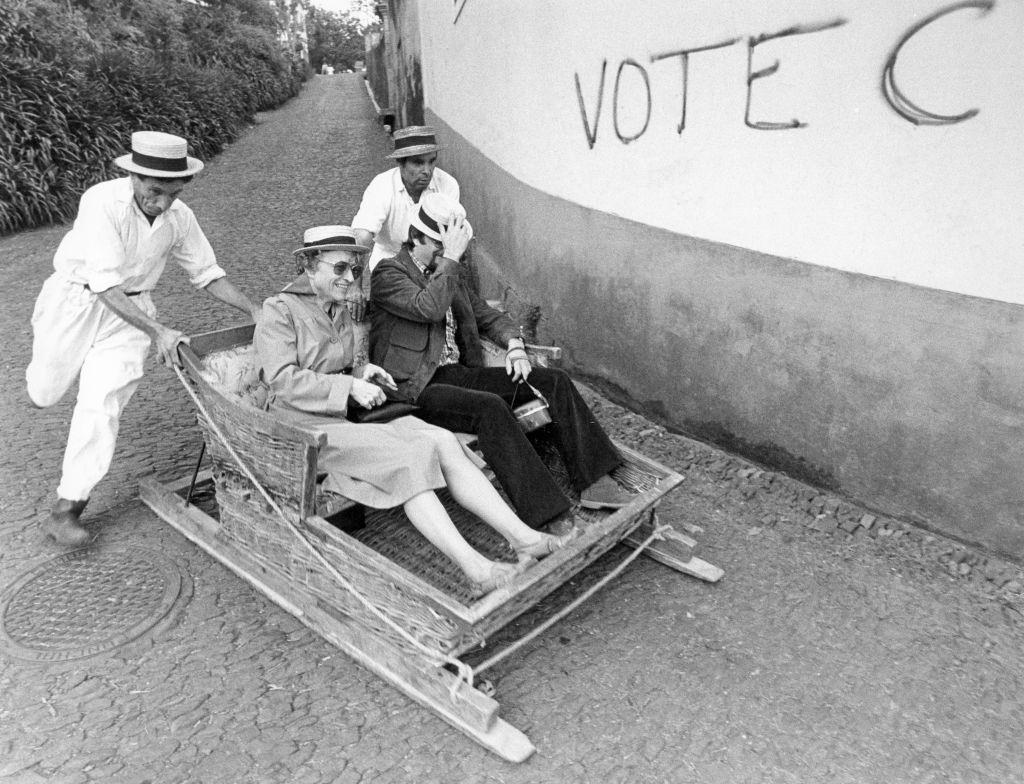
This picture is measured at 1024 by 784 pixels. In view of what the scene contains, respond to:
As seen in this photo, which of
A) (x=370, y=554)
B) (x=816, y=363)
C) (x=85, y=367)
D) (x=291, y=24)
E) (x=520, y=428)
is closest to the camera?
(x=370, y=554)

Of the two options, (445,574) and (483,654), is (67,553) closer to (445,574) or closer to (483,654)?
(445,574)

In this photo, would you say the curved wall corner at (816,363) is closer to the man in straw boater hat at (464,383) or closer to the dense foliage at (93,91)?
the man in straw boater hat at (464,383)

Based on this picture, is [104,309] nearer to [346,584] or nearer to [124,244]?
[124,244]

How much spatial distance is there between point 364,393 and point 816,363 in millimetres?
2083

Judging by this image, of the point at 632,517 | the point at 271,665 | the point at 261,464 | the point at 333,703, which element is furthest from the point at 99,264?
the point at 632,517

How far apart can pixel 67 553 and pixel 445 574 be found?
1714 millimetres

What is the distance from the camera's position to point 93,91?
11016mm

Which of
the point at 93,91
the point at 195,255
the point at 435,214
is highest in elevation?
the point at 93,91

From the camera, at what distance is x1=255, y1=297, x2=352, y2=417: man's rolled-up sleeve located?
3.09 meters

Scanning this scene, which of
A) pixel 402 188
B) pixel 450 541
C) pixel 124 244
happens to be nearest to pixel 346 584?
pixel 450 541

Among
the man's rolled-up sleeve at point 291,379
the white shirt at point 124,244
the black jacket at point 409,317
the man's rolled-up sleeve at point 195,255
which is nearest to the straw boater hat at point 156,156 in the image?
the white shirt at point 124,244

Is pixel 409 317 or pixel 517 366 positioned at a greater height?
pixel 409 317

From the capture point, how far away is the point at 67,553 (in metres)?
3.55

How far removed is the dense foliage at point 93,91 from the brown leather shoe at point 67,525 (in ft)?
23.4
